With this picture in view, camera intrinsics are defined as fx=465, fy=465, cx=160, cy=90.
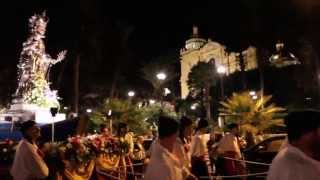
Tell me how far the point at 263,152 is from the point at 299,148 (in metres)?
10.2

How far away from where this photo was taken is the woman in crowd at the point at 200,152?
34.3ft

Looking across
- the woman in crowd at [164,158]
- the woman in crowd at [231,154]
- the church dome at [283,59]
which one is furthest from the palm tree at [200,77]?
the woman in crowd at [164,158]

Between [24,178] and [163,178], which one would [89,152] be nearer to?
[24,178]

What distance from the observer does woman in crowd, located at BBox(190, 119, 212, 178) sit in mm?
10453

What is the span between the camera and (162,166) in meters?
5.08

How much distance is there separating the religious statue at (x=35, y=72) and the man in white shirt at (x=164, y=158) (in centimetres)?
2308

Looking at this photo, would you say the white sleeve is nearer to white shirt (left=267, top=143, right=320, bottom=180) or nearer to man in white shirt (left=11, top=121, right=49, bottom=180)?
man in white shirt (left=11, top=121, right=49, bottom=180)

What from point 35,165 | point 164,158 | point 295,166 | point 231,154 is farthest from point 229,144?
point 295,166

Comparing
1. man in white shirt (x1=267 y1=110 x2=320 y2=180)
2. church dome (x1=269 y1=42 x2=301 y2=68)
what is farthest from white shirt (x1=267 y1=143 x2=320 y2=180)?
church dome (x1=269 y1=42 x2=301 y2=68)

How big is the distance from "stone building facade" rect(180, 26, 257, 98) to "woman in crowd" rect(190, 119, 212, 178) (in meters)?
53.1

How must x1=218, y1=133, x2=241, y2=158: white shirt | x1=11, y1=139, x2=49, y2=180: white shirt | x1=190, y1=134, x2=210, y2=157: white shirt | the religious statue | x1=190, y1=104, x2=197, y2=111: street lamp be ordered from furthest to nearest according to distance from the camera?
x1=190, y1=104, x2=197, y2=111: street lamp < the religious statue < x1=218, y1=133, x2=241, y2=158: white shirt < x1=190, y1=134, x2=210, y2=157: white shirt < x1=11, y1=139, x2=49, y2=180: white shirt

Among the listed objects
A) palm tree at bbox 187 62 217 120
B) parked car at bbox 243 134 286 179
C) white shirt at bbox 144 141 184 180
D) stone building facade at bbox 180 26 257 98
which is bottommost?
parked car at bbox 243 134 286 179

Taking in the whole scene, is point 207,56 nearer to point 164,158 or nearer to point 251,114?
point 251,114

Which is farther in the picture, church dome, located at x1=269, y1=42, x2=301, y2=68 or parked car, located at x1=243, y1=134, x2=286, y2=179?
church dome, located at x1=269, y1=42, x2=301, y2=68
